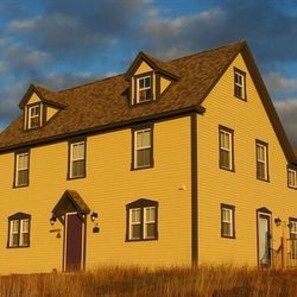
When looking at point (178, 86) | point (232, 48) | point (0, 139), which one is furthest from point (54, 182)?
point (232, 48)

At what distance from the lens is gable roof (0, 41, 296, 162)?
29.2 m

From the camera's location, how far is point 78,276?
21109 millimetres

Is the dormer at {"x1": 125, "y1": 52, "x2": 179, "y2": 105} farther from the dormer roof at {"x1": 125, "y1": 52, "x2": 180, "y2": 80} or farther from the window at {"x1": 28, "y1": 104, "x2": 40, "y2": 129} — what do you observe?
the window at {"x1": 28, "y1": 104, "x2": 40, "y2": 129}

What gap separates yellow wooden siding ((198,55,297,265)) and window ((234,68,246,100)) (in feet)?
0.98

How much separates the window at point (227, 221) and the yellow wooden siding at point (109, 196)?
2381mm

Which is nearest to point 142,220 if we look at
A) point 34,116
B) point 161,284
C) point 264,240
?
point 264,240

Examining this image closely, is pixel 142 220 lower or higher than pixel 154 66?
lower

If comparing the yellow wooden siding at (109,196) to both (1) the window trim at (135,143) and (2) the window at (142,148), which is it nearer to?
(1) the window trim at (135,143)

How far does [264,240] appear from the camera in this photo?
32.3 metres

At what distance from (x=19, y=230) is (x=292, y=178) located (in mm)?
14823

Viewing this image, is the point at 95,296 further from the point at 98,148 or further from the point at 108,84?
the point at 108,84

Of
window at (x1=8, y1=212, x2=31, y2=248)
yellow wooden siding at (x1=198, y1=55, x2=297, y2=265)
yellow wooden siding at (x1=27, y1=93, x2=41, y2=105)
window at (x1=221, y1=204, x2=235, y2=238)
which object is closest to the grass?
yellow wooden siding at (x1=198, y1=55, x2=297, y2=265)

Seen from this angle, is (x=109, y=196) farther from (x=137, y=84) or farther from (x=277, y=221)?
(x=277, y=221)

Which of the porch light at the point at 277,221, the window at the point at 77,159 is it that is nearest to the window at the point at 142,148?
the window at the point at 77,159
